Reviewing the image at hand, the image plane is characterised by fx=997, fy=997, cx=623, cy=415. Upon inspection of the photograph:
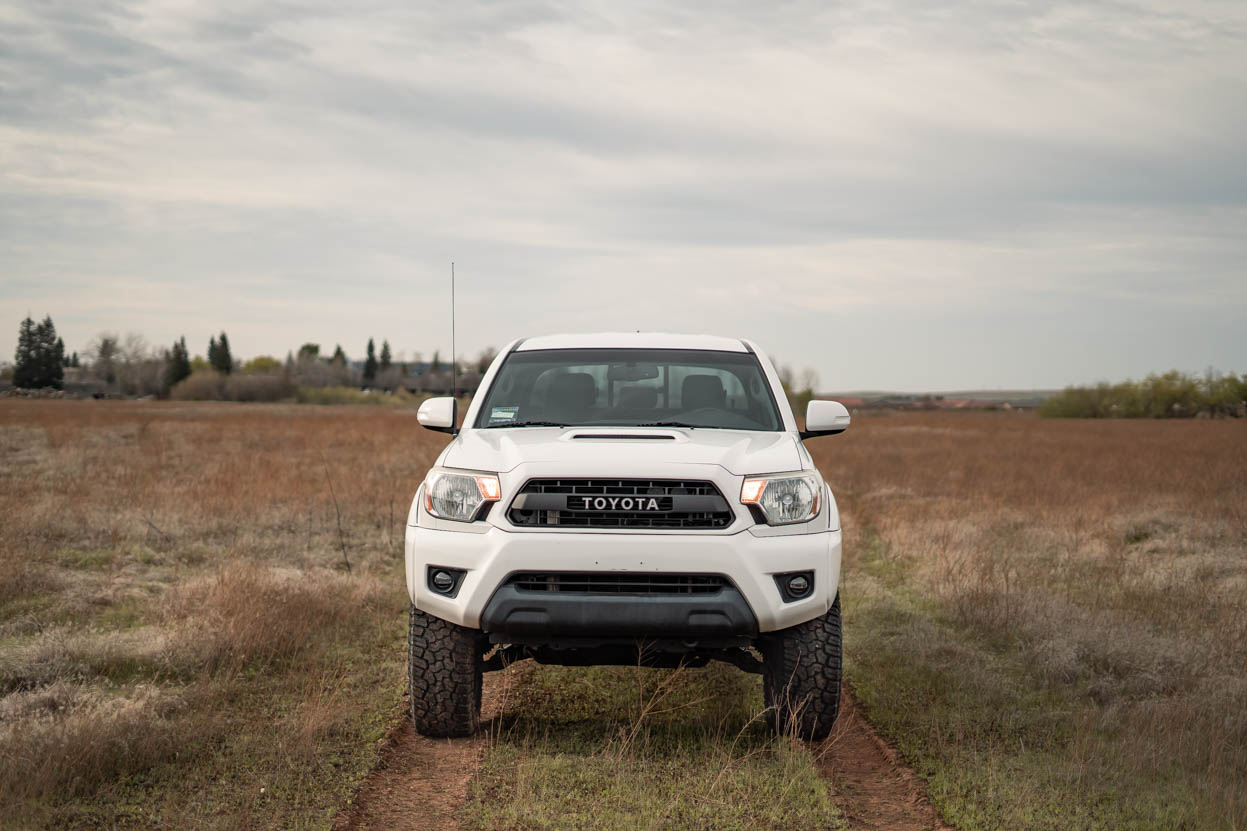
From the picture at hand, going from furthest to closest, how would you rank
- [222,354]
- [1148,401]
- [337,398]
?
[222,354] → [337,398] → [1148,401]

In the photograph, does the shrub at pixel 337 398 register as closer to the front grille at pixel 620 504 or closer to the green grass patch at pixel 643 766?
the green grass patch at pixel 643 766

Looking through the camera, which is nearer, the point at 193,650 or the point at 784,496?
the point at 784,496

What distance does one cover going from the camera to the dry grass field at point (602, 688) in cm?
404

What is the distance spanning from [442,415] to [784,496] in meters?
2.02

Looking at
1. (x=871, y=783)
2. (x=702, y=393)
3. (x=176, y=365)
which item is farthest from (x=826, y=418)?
(x=176, y=365)

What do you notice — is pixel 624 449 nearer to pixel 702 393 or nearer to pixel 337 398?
pixel 702 393

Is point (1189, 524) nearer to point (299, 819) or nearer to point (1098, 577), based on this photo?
point (1098, 577)

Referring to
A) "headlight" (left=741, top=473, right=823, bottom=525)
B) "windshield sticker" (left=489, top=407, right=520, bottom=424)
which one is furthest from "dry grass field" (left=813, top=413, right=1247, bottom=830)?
"windshield sticker" (left=489, top=407, right=520, bottom=424)

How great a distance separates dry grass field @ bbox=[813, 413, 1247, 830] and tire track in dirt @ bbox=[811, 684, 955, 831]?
10 cm

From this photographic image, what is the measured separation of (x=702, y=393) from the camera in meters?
5.64

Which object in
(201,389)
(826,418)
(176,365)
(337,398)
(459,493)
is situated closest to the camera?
(459,493)

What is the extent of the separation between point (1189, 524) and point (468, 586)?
37.1 ft

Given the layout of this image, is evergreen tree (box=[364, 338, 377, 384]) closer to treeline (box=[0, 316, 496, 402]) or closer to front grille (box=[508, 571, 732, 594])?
treeline (box=[0, 316, 496, 402])

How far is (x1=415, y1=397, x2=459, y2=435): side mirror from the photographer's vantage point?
5.43 metres
